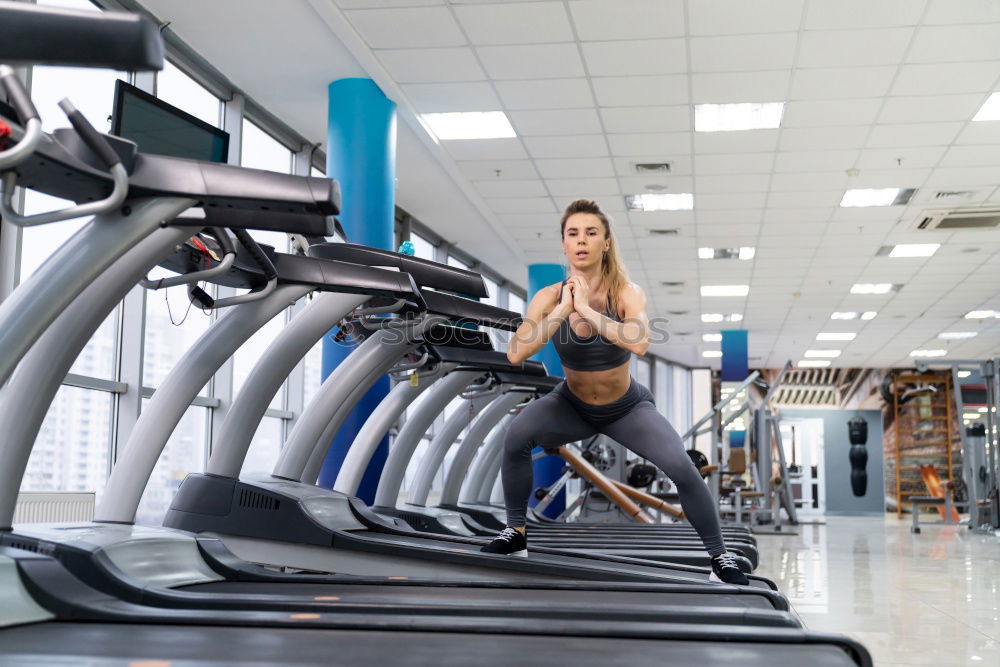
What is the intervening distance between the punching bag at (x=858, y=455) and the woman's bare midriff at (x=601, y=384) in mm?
15973

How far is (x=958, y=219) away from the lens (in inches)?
324

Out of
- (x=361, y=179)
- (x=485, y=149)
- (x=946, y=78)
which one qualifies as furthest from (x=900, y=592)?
(x=485, y=149)

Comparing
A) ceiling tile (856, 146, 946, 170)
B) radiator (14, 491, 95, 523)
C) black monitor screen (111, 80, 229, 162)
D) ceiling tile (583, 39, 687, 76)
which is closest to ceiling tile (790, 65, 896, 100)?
ceiling tile (583, 39, 687, 76)

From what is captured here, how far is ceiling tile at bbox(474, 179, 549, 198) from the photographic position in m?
7.73

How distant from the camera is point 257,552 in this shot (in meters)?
3.41

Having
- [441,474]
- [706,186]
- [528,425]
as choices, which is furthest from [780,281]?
[528,425]

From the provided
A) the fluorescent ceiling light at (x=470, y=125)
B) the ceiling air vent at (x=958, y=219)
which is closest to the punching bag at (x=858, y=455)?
the ceiling air vent at (x=958, y=219)

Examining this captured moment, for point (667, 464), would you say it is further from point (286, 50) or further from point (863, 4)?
point (286, 50)

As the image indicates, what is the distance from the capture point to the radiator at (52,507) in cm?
410

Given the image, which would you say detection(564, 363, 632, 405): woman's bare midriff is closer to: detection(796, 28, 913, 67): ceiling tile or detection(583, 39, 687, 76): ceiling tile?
detection(583, 39, 687, 76): ceiling tile

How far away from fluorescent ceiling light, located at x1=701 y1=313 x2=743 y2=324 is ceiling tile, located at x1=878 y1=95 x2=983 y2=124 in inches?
276

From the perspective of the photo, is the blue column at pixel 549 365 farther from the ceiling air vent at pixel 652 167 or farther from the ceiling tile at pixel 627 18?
the ceiling tile at pixel 627 18

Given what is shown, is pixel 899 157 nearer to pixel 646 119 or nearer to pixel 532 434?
pixel 646 119

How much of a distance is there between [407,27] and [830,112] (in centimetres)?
277
